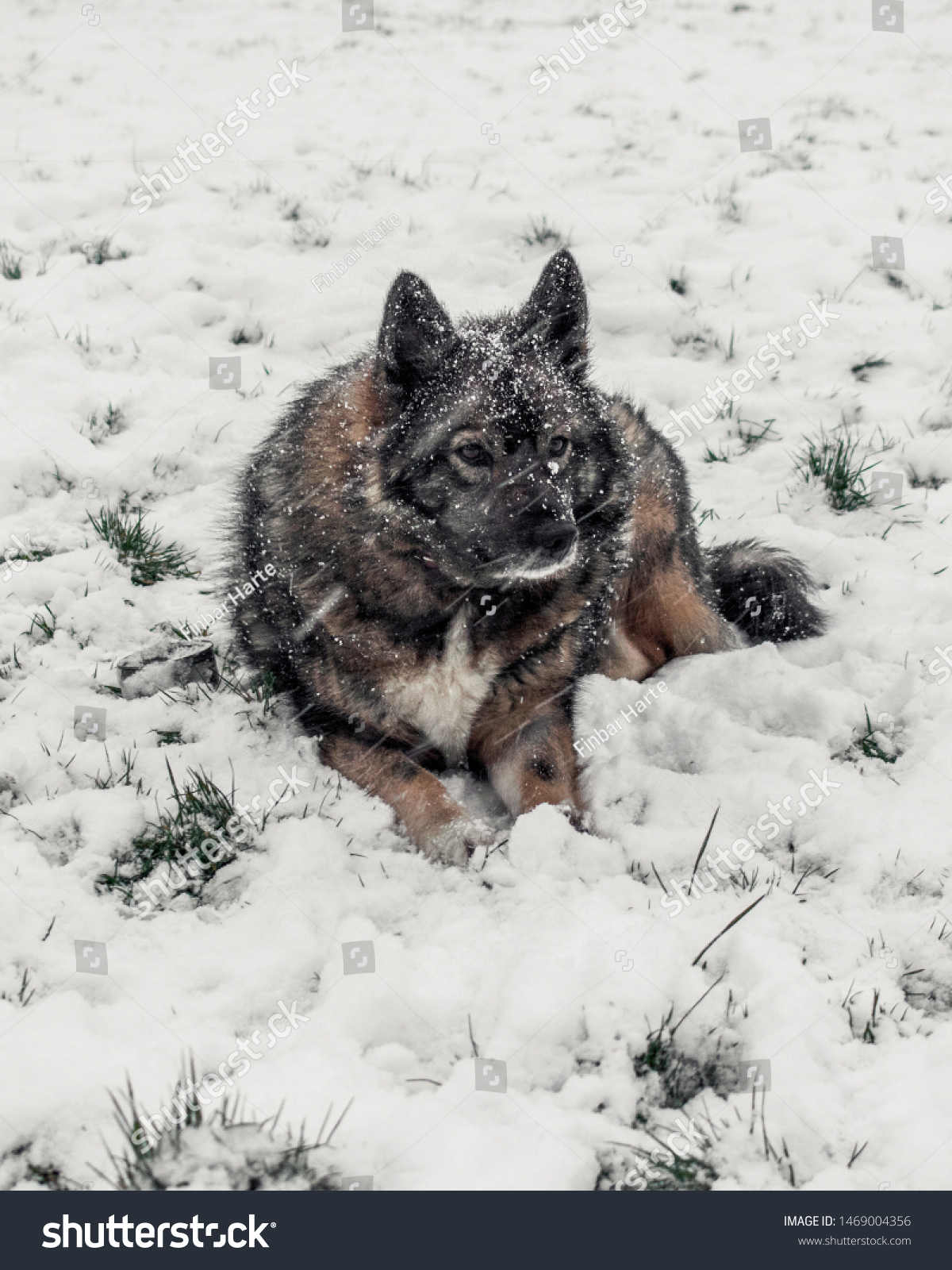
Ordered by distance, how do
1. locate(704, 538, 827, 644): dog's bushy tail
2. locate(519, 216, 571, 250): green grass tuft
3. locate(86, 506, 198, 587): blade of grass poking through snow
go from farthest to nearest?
1. locate(519, 216, 571, 250): green grass tuft
2. locate(86, 506, 198, 587): blade of grass poking through snow
3. locate(704, 538, 827, 644): dog's bushy tail

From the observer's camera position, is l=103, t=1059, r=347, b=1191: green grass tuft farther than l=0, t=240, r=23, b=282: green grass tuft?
No

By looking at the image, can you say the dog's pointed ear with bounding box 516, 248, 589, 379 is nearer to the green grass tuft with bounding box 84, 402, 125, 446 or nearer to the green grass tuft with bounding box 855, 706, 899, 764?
the green grass tuft with bounding box 855, 706, 899, 764

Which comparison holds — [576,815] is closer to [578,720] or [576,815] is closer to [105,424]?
[578,720]

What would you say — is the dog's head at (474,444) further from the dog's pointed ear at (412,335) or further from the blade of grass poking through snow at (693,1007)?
the blade of grass poking through snow at (693,1007)

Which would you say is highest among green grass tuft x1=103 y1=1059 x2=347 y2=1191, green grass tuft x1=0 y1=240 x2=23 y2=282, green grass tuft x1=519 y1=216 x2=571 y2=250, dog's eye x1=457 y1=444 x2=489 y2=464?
dog's eye x1=457 y1=444 x2=489 y2=464

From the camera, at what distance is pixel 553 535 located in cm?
246

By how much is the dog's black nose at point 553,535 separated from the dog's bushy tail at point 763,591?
3.90ft

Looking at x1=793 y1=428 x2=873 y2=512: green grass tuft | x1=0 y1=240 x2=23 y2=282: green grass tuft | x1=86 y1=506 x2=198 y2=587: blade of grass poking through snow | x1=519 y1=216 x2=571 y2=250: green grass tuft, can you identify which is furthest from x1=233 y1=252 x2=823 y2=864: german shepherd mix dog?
x1=0 y1=240 x2=23 y2=282: green grass tuft

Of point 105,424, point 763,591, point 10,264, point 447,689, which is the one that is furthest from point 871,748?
point 10,264

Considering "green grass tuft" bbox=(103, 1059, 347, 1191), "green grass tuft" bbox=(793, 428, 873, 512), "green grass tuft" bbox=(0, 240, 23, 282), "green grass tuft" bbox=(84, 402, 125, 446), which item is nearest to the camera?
"green grass tuft" bbox=(103, 1059, 347, 1191)

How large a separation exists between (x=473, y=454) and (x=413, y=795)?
0.98 meters

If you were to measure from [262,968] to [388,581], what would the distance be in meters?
1.12

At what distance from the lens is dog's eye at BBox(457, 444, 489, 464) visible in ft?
8.41

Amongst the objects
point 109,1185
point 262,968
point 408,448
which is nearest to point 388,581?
point 408,448
